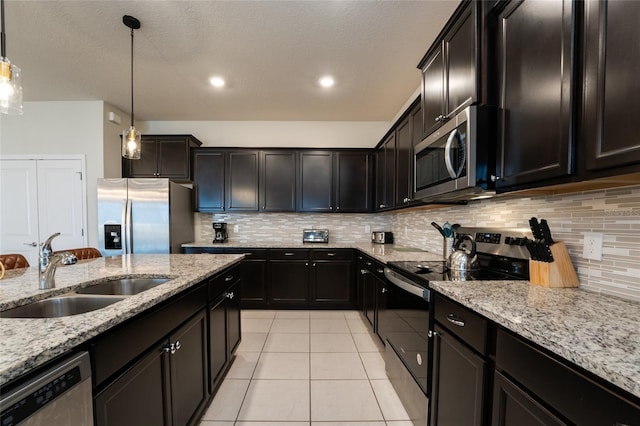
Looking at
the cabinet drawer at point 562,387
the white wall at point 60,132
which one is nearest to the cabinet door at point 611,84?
the cabinet drawer at point 562,387

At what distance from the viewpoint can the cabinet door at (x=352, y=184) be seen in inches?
145

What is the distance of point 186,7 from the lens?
70.6 inches

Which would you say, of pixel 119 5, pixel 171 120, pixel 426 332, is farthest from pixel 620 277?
pixel 171 120

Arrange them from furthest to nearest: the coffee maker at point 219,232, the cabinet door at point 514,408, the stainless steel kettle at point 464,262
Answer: the coffee maker at point 219,232
the stainless steel kettle at point 464,262
the cabinet door at point 514,408

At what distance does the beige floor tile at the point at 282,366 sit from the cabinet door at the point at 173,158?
8.71 ft

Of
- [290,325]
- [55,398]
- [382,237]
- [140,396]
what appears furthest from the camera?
[382,237]

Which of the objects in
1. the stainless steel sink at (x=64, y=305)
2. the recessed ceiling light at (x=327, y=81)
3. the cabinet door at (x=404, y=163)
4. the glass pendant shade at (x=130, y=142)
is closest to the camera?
the stainless steel sink at (x=64, y=305)

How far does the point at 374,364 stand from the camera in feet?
7.15

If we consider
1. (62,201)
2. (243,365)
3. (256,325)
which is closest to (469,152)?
(243,365)

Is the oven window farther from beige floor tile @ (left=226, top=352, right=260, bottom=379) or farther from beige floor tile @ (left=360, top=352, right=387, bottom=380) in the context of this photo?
beige floor tile @ (left=226, top=352, right=260, bottom=379)

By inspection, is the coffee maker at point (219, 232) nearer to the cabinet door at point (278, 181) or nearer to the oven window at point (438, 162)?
the cabinet door at point (278, 181)

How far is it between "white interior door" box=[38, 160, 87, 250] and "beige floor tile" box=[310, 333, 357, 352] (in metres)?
3.26

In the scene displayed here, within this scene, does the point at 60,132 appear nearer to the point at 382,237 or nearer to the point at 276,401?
the point at 276,401

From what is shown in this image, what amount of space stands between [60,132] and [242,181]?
2.38 m
